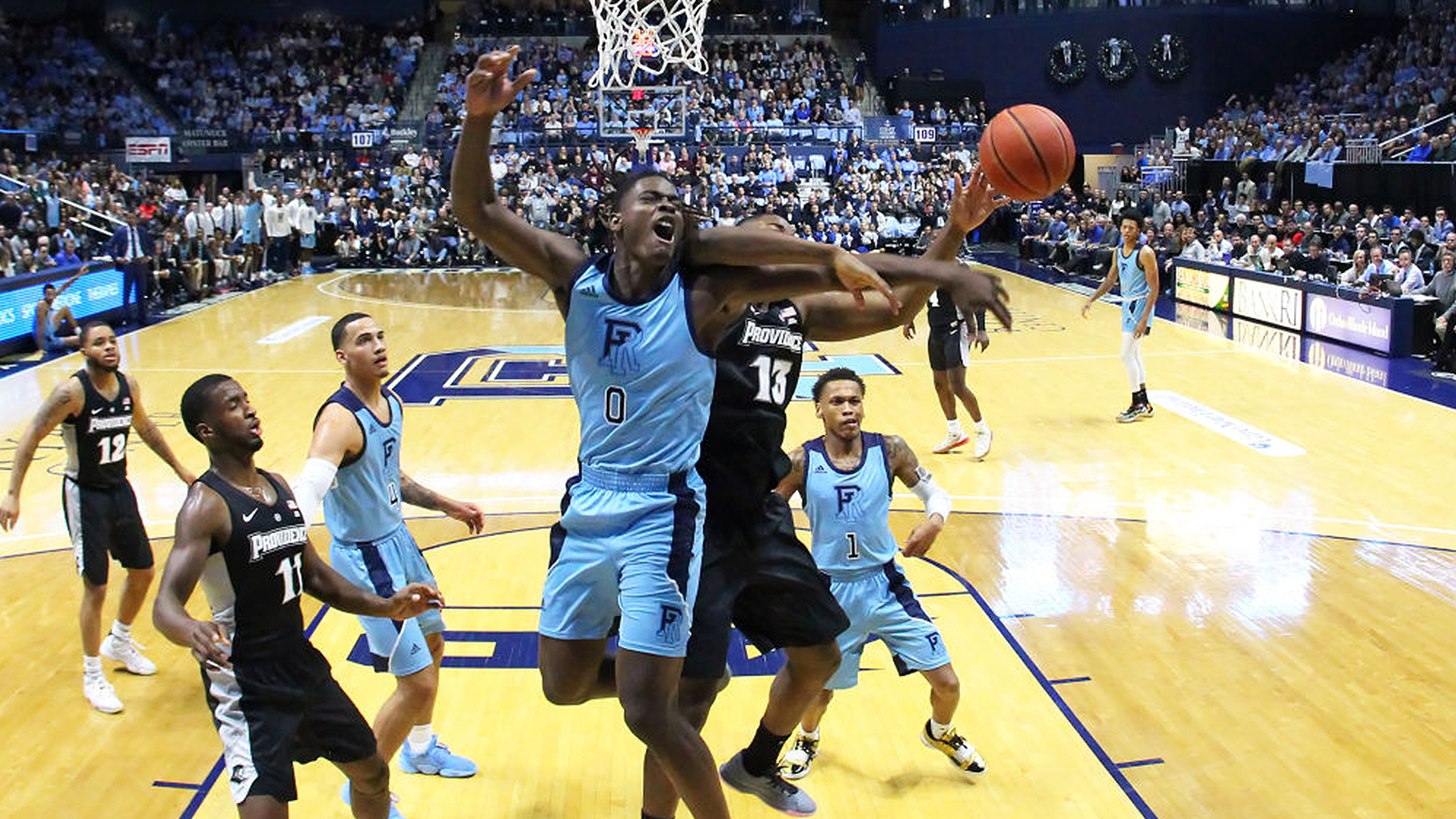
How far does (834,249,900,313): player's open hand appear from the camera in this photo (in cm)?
335

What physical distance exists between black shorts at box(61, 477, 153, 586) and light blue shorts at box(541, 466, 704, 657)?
310cm

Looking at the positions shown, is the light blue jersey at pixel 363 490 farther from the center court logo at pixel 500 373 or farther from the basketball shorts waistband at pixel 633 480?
the center court logo at pixel 500 373

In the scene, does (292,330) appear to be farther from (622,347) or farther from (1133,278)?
(622,347)

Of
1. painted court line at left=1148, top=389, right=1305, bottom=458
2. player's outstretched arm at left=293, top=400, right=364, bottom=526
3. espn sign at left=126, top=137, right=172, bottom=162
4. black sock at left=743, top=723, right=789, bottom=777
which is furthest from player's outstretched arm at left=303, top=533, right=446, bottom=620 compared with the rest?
espn sign at left=126, top=137, right=172, bottom=162

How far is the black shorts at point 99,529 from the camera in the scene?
5.91 meters

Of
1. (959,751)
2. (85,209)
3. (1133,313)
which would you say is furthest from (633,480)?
(85,209)

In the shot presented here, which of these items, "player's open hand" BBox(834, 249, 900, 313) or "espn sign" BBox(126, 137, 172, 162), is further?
"espn sign" BBox(126, 137, 172, 162)

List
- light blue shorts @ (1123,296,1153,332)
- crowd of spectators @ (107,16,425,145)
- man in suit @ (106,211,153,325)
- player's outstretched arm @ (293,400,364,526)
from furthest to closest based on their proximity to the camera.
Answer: crowd of spectators @ (107,16,425,145), man in suit @ (106,211,153,325), light blue shorts @ (1123,296,1153,332), player's outstretched arm @ (293,400,364,526)

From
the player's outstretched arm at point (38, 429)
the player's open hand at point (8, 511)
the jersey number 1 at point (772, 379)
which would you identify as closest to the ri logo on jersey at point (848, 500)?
the jersey number 1 at point (772, 379)

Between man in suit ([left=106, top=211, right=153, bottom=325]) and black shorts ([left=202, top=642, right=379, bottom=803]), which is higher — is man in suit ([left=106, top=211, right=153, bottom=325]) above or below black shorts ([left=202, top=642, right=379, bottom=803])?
above

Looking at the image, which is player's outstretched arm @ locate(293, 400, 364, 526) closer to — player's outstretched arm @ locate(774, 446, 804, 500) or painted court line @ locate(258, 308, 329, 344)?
player's outstretched arm @ locate(774, 446, 804, 500)

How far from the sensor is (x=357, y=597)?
4.09m

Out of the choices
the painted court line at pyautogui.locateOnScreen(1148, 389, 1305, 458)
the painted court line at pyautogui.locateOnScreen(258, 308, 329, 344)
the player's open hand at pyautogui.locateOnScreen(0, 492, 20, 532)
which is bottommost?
the painted court line at pyautogui.locateOnScreen(1148, 389, 1305, 458)

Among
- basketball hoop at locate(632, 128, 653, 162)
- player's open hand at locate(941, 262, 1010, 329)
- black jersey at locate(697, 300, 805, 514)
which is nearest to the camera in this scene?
player's open hand at locate(941, 262, 1010, 329)
